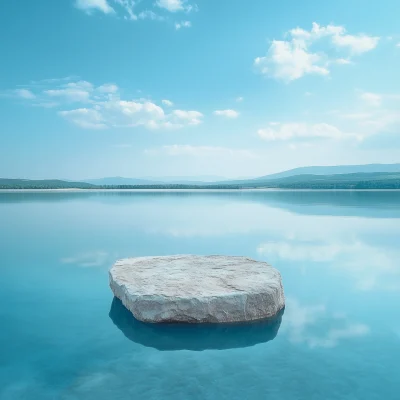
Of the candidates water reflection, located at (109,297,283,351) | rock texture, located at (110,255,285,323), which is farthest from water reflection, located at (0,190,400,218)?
water reflection, located at (109,297,283,351)

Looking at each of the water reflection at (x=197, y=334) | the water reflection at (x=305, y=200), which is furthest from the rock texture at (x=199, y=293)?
the water reflection at (x=305, y=200)

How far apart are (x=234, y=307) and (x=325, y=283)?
312cm

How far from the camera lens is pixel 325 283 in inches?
321

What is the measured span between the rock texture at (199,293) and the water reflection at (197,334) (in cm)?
13

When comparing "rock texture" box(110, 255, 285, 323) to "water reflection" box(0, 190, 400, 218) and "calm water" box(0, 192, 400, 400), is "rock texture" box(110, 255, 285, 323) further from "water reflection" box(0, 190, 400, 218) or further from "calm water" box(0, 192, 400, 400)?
"water reflection" box(0, 190, 400, 218)

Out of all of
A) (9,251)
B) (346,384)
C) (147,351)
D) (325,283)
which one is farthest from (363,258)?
(9,251)

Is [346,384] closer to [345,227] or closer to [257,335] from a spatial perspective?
[257,335]

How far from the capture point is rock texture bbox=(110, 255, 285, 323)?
5.88m

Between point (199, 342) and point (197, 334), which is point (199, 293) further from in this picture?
point (199, 342)

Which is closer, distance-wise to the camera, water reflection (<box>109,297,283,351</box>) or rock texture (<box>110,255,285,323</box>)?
water reflection (<box>109,297,283,351</box>)

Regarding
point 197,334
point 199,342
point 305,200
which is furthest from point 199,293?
point 305,200

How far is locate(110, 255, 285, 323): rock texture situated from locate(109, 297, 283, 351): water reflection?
130 millimetres

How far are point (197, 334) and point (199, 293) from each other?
67 centimetres

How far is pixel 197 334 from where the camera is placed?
18.4ft
